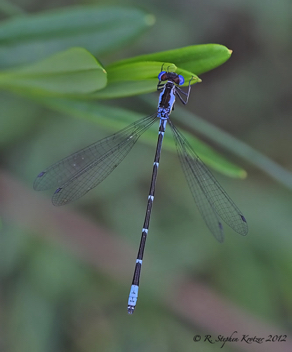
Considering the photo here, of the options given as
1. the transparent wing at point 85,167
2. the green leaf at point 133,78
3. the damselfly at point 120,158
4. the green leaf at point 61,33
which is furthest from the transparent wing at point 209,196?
the green leaf at point 61,33

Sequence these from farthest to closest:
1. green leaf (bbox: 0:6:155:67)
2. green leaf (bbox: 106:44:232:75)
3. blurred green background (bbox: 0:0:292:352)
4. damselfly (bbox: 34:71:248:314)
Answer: blurred green background (bbox: 0:0:292:352) → damselfly (bbox: 34:71:248:314) → green leaf (bbox: 0:6:155:67) → green leaf (bbox: 106:44:232:75)

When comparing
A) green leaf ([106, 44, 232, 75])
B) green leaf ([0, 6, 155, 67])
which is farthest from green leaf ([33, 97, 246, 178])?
green leaf ([106, 44, 232, 75])

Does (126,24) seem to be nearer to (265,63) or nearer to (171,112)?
(171,112)

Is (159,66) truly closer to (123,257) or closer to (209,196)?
(209,196)

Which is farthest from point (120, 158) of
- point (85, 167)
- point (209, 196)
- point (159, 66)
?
point (159, 66)

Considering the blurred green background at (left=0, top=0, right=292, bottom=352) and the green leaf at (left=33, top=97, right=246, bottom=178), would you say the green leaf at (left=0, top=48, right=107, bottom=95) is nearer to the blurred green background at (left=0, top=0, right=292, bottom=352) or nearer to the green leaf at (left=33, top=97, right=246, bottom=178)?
the green leaf at (left=33, top=97, right=246, bottom=178)

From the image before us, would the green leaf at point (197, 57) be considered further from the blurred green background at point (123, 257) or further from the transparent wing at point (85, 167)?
the blurred green background at point (123, 257)
